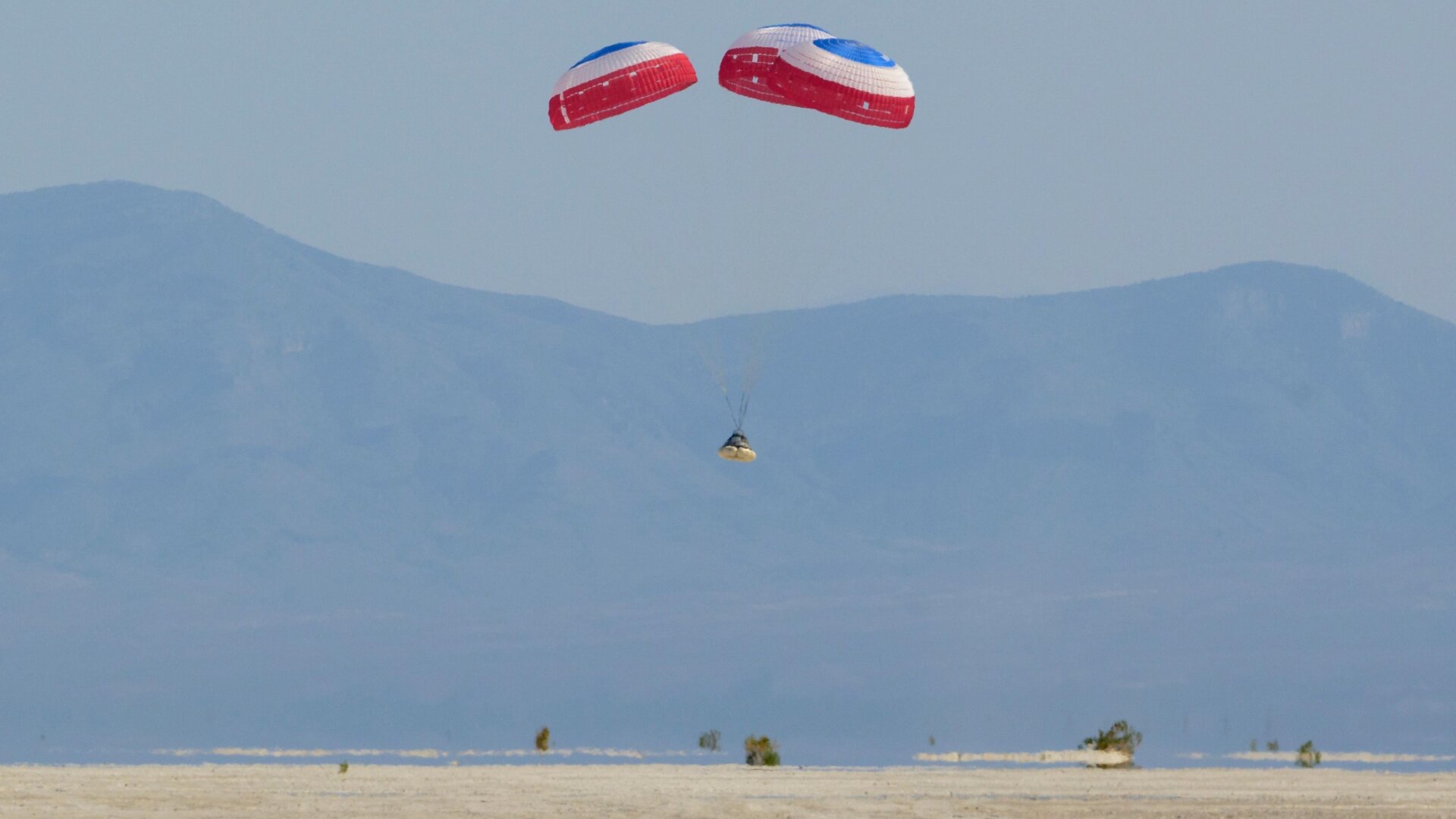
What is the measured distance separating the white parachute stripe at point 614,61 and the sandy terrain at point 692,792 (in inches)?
565

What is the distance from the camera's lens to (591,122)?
147 feet

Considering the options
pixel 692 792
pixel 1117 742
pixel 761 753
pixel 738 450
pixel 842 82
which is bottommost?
pixel 692 792

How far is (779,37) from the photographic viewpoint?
44844mm

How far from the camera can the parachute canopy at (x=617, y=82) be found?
145 feet

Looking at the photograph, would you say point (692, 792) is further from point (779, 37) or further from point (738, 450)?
point (779, 37)

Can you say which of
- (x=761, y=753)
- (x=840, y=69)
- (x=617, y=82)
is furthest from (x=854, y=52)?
(x=761, y=753)

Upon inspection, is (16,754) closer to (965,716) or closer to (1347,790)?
(1347,790)

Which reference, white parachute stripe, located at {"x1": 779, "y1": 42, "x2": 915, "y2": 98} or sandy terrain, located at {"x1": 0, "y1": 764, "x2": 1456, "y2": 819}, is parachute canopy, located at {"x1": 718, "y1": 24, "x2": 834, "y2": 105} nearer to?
white parachute stripe, located at {"x1": 779, "y1": 42, "x2": 915, "y2": 98}

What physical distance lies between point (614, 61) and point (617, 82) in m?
0.60

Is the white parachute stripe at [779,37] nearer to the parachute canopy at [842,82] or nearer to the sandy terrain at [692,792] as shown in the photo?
the parachute canopy at [842,82]

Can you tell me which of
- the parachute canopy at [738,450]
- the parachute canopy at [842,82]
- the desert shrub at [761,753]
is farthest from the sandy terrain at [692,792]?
the parachute canopy at [842,82]

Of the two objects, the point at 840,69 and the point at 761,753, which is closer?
the point at 840,69

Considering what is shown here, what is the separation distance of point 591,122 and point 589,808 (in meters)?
16.7

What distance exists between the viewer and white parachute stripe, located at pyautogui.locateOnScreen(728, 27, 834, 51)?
44375 millimetres
